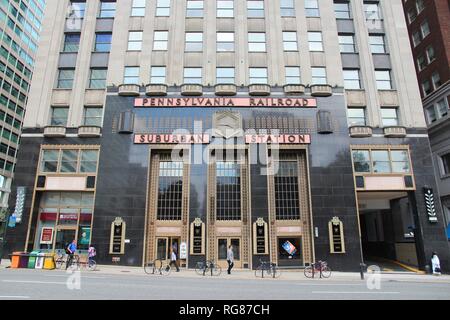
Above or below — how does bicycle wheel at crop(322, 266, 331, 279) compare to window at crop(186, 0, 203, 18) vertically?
below

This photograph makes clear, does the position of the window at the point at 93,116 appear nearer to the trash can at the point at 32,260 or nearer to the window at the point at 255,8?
the trash can at the point at 32,260

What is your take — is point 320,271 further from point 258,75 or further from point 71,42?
point 71,42

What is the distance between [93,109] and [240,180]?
1563 centimetres

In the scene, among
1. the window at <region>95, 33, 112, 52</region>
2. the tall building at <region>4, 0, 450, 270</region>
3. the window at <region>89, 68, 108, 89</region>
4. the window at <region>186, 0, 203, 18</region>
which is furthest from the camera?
the window at <region>186, 0, 203, 18</region>

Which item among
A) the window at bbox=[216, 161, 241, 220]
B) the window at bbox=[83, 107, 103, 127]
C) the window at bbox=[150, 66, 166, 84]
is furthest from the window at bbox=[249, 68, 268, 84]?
the window at bbox=[83, 107, 103, 127]

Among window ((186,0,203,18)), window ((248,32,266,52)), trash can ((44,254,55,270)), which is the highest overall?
window ((186,0,203,18))

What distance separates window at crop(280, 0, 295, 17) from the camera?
32.1 m

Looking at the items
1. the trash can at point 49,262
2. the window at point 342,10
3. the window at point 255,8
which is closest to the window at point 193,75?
the window at point 255,8

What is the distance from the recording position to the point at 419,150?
27.9 metres

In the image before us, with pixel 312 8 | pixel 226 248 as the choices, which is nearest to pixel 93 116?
pixel 226 248

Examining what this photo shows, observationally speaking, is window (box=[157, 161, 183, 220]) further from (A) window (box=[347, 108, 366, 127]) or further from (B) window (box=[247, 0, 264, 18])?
(B) window (box=[247, 0, 264, 18])

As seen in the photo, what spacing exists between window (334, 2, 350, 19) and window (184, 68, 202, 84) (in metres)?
16.3

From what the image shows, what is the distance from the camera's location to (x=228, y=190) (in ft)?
89.6
